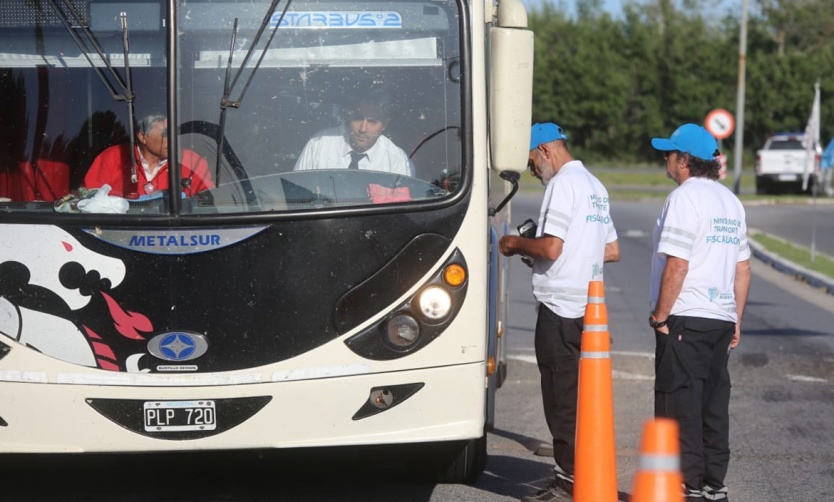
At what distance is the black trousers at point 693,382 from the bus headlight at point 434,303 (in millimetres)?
976

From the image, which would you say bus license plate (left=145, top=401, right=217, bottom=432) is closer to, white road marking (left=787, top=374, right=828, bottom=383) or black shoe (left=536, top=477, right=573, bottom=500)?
black shoe (left=536, top=477, right=573, bottom=500)

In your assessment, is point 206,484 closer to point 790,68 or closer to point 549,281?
point 549,281

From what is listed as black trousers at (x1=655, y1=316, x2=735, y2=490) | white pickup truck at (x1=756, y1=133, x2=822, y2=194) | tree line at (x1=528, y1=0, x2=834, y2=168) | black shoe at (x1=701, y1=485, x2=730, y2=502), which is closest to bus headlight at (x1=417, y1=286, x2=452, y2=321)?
black trousers at (x1=655, y1=316, x2=735, y2=490)

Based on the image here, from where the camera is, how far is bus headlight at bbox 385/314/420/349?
233 inches

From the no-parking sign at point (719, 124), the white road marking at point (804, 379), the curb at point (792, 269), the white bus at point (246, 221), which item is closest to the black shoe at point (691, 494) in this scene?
the white bus at point (246, 221)

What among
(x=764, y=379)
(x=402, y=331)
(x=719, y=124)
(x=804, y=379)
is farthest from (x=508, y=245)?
(x=719, y=124)

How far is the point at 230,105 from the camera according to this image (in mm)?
6004

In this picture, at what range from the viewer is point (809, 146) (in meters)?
24.3

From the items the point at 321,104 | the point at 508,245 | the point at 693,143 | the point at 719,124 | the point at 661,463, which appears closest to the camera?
the point at 661,463

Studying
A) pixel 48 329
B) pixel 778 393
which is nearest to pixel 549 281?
pixel 48 329

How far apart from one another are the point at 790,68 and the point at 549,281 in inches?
2228

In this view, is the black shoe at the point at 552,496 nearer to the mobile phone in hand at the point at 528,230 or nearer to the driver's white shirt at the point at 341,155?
the mobile phone in hand at the point at 528,230

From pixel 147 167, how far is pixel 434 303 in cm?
138

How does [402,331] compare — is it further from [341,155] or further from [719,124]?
[719,124]
